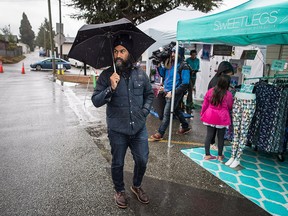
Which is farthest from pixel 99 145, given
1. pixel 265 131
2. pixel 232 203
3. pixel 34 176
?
pixel 265 131

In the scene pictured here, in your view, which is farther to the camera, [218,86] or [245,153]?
[245,153]

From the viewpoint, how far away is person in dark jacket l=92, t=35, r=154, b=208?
2508 millimetres

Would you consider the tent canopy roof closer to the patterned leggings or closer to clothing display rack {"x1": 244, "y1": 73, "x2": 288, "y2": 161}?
clothing display rack {"x1": 244, "y1": 73, "x2": 288, "y2": 161}

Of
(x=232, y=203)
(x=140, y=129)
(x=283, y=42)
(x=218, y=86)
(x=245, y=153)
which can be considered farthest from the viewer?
(x=283, y=42)

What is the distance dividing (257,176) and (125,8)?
16.9 m

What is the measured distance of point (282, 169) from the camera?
394cm

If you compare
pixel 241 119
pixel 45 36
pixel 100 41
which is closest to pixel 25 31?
pixel 45 36

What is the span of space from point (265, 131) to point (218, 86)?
1087mm

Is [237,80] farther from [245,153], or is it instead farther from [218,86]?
[218,86]

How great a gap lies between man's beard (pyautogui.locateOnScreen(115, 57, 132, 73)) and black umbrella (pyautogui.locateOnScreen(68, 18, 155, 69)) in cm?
8

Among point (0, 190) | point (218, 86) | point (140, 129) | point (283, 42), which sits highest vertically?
point (283, 42)

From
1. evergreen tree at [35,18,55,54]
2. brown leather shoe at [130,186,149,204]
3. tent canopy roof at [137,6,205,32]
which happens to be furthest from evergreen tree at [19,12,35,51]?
brown leather shoe at [130,186,149,204]

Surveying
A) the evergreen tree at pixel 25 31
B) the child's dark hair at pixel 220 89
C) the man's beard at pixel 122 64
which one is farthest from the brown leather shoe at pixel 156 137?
the evergreen tree at pixel 25 31

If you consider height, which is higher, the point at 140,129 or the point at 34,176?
the point at 140,129
